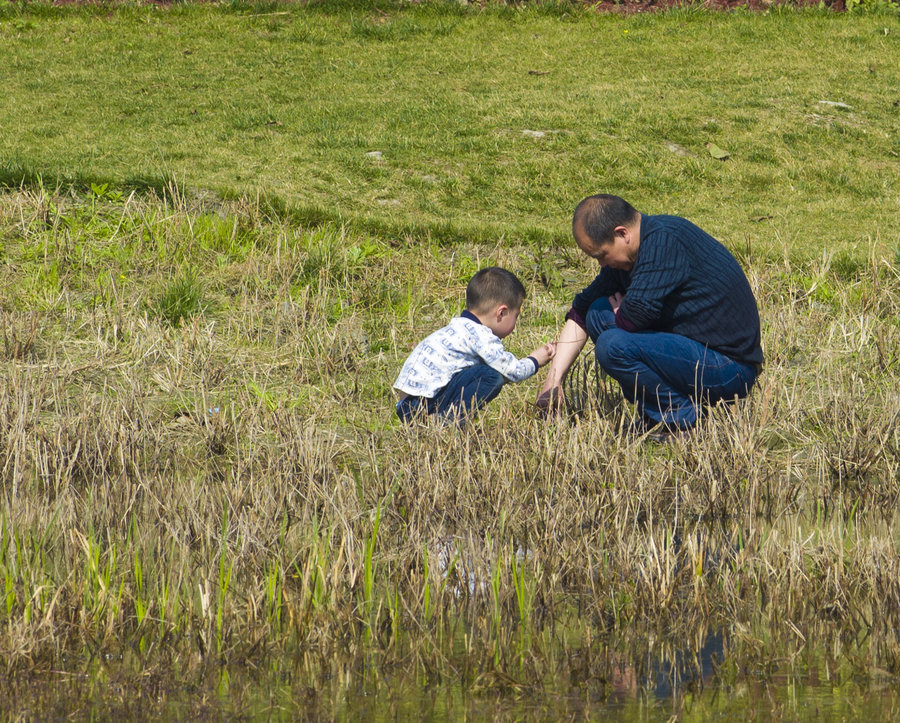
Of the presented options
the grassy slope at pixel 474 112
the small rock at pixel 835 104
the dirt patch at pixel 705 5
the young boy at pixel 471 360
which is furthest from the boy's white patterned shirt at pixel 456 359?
the dirt patch at pixel 705 5

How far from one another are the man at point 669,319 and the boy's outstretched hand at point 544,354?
0.06 meters

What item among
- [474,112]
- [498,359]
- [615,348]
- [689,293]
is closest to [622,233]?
[689,293]

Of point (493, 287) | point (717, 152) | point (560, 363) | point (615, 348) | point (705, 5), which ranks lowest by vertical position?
point (560, 363)

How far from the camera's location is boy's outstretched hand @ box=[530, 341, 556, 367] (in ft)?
17.0

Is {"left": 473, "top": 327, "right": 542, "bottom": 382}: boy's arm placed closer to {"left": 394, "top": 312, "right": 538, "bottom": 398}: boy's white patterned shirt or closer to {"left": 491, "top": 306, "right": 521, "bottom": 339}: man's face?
{"left": 394, "top": 312, "right": 538, "bottom": 398}: boy's white patterned shirt

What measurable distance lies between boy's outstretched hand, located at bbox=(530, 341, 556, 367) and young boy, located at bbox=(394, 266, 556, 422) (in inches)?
0.6

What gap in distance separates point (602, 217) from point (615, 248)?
→ 16 centimetres

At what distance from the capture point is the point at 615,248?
Result: 194 inches

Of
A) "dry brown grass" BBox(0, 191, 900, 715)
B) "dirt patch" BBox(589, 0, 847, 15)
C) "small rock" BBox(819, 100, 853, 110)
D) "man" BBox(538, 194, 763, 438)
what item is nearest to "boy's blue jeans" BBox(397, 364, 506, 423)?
"dry brown grass" BBox(0, 191, 900, 715)

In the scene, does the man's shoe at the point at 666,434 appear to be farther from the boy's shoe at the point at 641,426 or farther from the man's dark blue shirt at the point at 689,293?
the man's dark blue shirt at the point at 689,293

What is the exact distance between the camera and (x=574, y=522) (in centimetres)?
396

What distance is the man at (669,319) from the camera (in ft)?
16.0

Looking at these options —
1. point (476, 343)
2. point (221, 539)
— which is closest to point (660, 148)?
point (476, 343)

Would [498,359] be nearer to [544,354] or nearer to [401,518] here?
[544,354]
